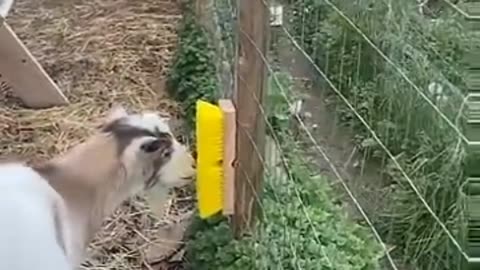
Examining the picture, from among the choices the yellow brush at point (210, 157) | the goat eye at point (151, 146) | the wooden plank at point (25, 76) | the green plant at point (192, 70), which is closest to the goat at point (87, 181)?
the goat eye at point (151, 146)

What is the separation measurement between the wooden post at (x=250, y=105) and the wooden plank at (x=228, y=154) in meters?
0.02

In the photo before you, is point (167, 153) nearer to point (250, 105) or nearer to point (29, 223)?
point (250, 105)

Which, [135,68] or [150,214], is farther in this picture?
[135,68]

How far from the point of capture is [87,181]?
330 cm

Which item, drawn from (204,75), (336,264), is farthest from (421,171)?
(204,75)

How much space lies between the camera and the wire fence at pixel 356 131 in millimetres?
1803

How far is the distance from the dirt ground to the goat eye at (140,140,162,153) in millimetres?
510

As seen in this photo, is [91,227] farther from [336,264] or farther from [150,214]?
[336,264]

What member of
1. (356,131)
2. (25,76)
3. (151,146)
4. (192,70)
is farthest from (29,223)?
(25,76)

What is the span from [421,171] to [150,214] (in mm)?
2012

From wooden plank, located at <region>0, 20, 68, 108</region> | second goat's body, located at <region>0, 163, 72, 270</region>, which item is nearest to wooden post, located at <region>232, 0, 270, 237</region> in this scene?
second goat's body, located at <region>0, 163, 72, 270</region>

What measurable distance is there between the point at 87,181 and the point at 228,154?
0.45m

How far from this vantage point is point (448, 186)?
175 cm

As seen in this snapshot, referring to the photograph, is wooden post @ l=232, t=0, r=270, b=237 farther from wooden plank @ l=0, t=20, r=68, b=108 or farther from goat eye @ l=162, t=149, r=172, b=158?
wooden plank @ l=0, t=20, r=68, b=108
